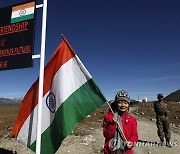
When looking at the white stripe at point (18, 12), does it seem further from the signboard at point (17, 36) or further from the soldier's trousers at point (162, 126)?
the soldier's trousers at point (162, 126)

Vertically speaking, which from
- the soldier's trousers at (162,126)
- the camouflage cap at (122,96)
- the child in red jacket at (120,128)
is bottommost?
the child in red jacket at (120,128)

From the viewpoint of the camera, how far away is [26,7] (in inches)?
299

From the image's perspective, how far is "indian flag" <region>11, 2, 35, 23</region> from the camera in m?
7.47

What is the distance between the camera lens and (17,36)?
754 cm

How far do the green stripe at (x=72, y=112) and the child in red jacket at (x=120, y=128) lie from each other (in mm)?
1015

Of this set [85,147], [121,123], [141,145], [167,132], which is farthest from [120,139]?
[167,132]

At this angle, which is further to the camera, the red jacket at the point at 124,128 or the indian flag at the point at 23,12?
the indian flag at the point at 23,12

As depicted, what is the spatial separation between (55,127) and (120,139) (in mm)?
1856

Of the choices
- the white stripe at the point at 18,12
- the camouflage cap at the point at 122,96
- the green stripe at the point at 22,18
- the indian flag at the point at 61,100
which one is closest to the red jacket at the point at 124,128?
the camouflage cap at the point at 122,96

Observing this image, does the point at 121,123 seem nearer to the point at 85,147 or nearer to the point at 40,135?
the point at 40,135

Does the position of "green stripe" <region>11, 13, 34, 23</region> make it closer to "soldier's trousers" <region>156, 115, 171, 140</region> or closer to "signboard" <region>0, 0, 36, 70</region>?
"signboard" <region>0, 0, 36, 70</region>

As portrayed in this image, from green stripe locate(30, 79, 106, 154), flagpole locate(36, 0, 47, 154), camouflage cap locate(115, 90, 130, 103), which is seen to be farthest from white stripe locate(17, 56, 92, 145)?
camouflage cap locate(115, 90, 130, 103)

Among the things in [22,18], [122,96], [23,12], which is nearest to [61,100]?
[122,96]

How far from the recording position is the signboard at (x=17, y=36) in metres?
7.29
